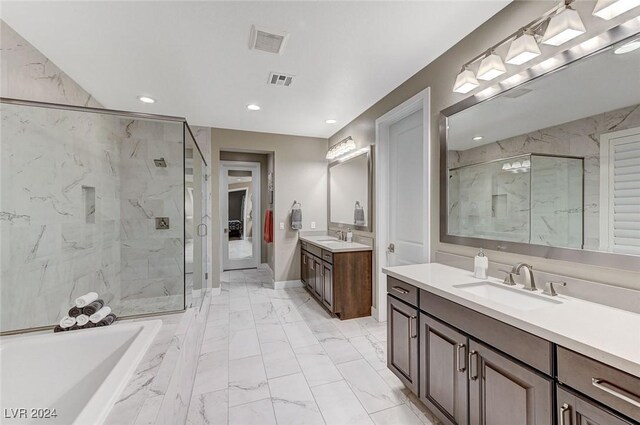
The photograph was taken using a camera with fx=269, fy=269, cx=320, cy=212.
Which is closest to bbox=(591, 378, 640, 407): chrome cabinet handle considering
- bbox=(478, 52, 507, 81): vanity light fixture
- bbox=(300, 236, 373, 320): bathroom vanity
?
bbox=(478, 52, 507, 81): vanity light fixture

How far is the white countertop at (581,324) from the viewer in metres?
0.82

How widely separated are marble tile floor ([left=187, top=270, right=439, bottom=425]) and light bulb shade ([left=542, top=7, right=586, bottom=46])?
2.20 meters

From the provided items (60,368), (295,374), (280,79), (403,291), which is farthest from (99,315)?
(280,79)

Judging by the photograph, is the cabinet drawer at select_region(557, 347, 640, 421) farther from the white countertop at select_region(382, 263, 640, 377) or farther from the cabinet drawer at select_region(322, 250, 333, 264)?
the cabinet drawer at select_region(322, 250, 333, 264)

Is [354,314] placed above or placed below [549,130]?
below

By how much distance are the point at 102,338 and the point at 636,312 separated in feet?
8.86

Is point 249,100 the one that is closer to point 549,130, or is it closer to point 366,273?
point 366,273

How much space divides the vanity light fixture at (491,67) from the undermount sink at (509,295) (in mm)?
1271

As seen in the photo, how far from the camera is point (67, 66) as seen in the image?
7.56 feet

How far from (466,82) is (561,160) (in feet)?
2.56

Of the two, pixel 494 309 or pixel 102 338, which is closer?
pixel 494 309

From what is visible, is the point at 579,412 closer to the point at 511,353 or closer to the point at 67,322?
the point at 511,353

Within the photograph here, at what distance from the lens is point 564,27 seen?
Result: 1248mm

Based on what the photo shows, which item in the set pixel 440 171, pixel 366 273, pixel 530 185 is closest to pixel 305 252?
pixel 366 273
